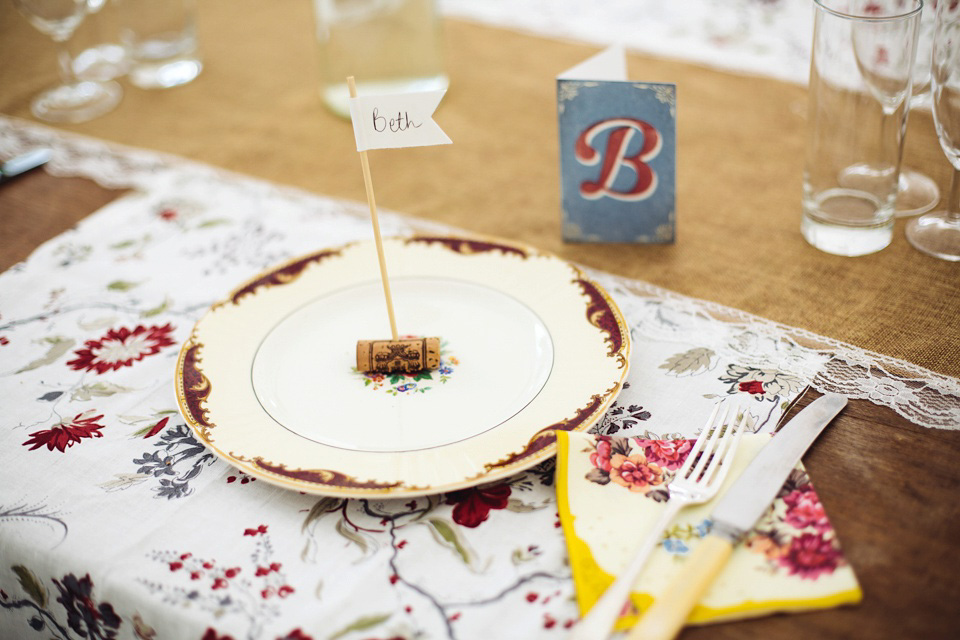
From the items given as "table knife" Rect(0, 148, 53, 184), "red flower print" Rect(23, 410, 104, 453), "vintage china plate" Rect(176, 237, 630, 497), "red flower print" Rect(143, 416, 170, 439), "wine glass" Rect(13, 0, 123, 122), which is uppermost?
"wine glass" Rect(13, 0, 123, 122)

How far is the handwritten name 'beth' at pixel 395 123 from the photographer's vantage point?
2.72 ft

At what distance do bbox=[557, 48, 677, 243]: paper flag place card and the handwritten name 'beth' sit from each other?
0.92 feet

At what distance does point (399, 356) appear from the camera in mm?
875

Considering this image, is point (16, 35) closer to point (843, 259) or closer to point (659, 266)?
point (659, 266)

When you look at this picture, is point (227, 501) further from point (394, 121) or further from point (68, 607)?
point (394, 121)

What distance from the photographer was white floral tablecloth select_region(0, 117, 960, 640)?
0.68 metres

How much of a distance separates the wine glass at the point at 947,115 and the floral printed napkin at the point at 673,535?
44 centimetres

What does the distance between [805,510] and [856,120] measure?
545 millimetres

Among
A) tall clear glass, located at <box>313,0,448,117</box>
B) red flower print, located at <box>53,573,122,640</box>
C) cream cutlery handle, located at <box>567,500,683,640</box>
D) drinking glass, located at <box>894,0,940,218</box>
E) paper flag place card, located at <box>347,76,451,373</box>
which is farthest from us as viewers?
tall clear glass, located at <box>313,0,448,117</box>

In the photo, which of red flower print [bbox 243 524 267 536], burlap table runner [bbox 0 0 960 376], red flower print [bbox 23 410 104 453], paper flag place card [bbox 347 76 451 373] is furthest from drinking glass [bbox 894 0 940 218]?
red flower print [bbox 23 410 104 453]

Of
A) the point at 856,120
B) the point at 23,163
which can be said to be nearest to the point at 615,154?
the point at 856,120

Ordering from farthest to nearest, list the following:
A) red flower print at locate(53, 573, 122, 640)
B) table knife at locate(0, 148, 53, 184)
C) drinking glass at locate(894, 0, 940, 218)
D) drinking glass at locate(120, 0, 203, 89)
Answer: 1. drinking glass at locate(120, 0, 203, 89)
2. table knife at locate(0, 148, 53, 184)
3. drinking glass at locate(894, 0, 940, 218)
4. red flower print at locate(53, 573, 122, 640)

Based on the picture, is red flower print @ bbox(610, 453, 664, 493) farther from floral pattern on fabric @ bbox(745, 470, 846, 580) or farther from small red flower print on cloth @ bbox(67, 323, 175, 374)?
small red flower print on cloth @ bbox(67, 323, 175, 374)

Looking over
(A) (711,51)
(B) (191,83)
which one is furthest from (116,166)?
(A) (711,51)
